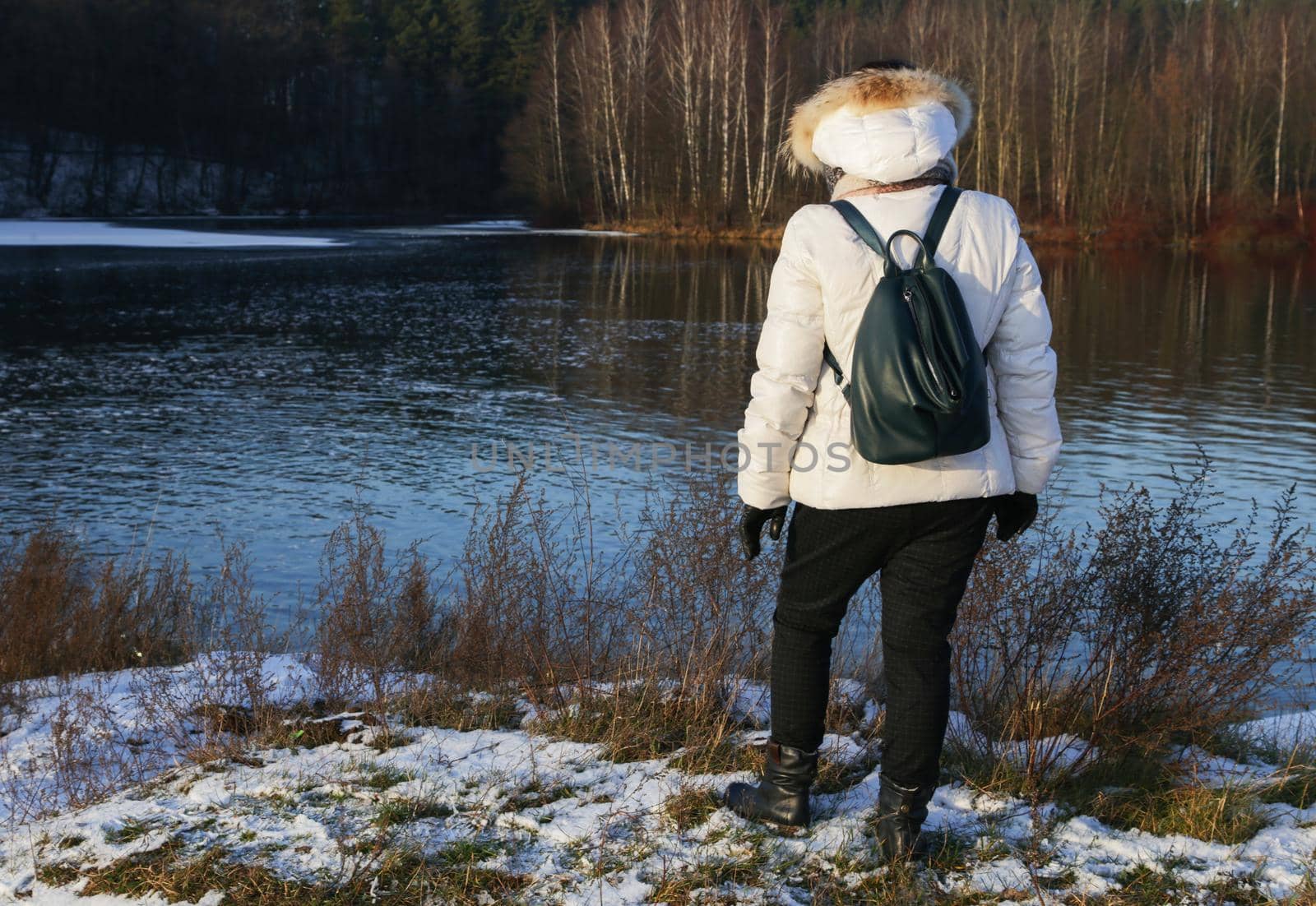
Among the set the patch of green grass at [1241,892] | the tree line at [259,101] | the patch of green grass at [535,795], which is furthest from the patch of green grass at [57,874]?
the tree line at [259,101]

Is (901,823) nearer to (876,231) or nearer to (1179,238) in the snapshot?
(876,231)

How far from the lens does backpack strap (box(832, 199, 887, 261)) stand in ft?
9.62

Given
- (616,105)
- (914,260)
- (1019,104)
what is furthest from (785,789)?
(616,105)

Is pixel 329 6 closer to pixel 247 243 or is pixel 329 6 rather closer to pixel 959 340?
pixel 247 243

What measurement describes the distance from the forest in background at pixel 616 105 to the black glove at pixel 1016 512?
1637 inches

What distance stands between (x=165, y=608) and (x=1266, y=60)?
47.8 meters

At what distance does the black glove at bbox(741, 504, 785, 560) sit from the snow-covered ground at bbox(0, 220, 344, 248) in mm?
39039

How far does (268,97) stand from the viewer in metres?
74.3

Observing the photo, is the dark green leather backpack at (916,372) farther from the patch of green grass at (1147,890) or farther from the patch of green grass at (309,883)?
the patch of green grass at (309,883)

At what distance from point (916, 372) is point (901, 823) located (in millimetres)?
1183

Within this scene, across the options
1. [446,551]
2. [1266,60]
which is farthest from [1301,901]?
[1266,60]

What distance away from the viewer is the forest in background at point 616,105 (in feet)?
143

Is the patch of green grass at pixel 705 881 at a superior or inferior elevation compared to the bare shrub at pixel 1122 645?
inferior

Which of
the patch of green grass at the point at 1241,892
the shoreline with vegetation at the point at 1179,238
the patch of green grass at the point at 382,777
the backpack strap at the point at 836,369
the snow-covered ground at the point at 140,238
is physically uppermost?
the shoreline with vegetation at the point at 1179,238
